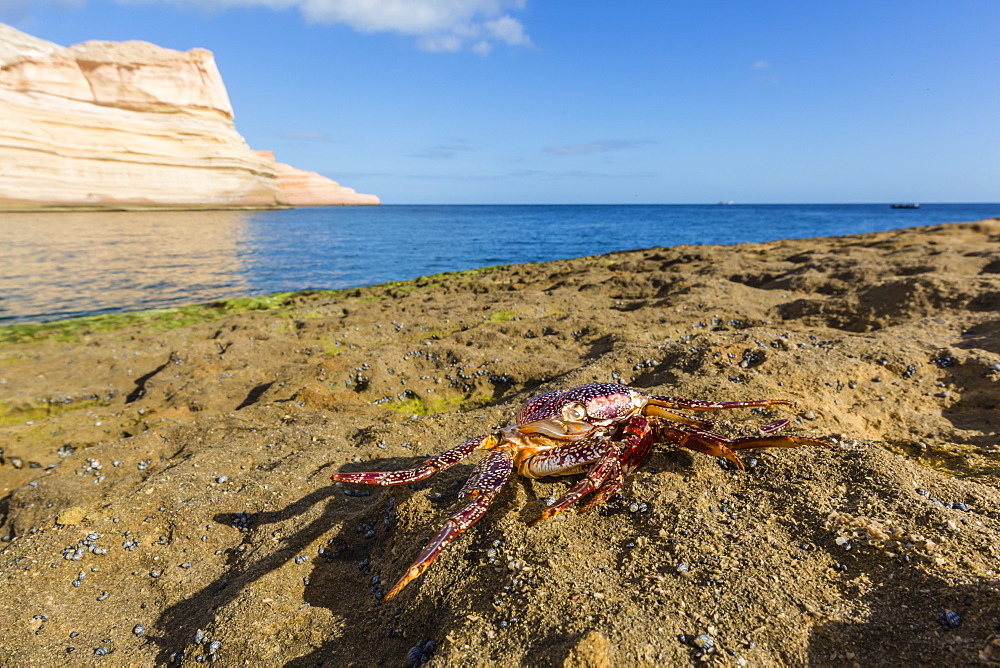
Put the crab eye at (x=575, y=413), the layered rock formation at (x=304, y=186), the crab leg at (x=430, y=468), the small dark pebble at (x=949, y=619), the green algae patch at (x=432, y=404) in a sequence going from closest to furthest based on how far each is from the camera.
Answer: the small dark pebble at (x=949, y=619), the crab leg at (x=430, y=468), the crab eye at (x=575, y=413), the green algae patch at (x=432, y=404), the layered rock formation at (x=304, y=186)

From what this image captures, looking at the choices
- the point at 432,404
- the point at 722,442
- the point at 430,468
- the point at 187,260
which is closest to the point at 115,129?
the point at 187,260

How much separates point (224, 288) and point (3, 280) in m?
9.68

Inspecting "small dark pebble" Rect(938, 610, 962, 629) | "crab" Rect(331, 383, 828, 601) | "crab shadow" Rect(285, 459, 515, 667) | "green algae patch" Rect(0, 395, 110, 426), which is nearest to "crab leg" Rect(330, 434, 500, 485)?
"crab" Rect(331, 383, 828, 601)

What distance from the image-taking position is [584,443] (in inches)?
151

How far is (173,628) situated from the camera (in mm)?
3807

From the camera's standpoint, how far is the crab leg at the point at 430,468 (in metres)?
3.55

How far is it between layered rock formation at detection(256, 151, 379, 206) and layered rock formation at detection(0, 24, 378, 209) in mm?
43600

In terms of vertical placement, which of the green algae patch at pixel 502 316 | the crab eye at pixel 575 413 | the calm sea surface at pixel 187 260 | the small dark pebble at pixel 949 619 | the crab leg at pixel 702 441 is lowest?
the calm sea surface at pixel 187 260

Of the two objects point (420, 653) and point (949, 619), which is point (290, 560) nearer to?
point (420, 653)

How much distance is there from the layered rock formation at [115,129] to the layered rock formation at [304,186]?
143ft

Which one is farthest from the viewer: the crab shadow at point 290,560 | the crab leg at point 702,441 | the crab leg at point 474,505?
the crab leg at point 702,441

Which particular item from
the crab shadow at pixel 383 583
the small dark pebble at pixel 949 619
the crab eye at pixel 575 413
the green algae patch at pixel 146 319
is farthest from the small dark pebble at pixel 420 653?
the green algae patch at pixel 146 319

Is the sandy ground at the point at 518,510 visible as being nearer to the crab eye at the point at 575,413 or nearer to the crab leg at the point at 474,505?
the crab leg at the point at 474,505

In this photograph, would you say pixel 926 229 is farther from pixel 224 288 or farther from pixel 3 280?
pixel 3 280
